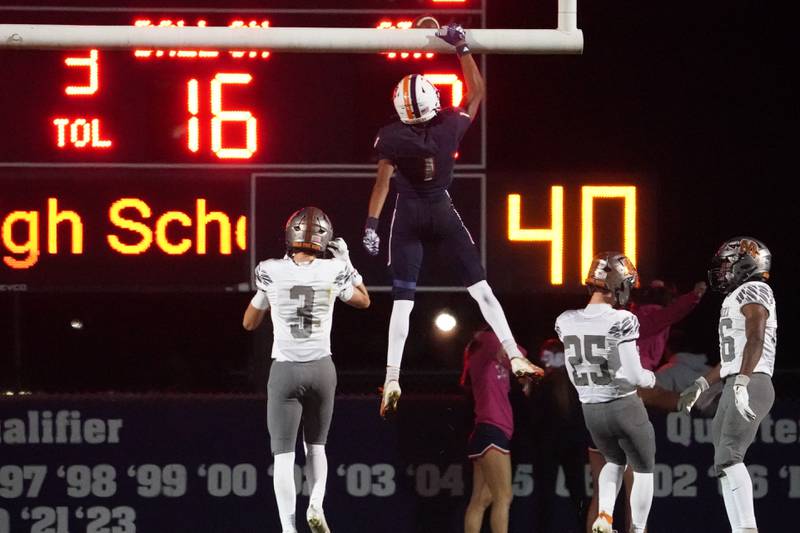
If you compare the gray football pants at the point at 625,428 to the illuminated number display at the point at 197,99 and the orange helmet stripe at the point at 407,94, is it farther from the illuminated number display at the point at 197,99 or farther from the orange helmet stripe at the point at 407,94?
the illuminated number display at the point at 197,99

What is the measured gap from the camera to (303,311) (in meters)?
11.3

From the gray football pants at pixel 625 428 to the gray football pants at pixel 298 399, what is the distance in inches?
70.0

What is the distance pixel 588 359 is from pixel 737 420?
1.05 meters

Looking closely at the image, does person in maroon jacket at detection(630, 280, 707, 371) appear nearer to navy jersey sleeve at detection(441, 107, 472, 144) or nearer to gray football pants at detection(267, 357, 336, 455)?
navy jersey sleeve at detection(441, 107, 472, 144)

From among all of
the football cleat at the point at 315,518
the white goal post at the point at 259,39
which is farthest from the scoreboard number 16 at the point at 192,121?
the football cleat at the point at 315,518

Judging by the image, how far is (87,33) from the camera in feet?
34.6

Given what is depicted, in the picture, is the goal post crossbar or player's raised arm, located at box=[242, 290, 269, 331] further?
player's raised arm, located at box=[242, 290, 269, 331]

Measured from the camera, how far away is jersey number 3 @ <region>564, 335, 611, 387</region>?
11477 mm

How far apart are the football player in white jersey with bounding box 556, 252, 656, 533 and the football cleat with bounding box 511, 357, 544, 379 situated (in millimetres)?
373

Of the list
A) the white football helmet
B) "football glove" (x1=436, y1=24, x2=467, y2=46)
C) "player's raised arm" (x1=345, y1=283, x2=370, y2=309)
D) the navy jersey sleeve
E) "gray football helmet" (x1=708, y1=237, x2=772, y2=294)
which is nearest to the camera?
"football glove" (x1=436, y1=24, x2=467, y2=46)

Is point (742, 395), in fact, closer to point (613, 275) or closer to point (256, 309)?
point (613, 275)

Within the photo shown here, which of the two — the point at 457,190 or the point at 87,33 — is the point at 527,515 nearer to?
the point at 457,190

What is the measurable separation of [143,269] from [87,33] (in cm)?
369

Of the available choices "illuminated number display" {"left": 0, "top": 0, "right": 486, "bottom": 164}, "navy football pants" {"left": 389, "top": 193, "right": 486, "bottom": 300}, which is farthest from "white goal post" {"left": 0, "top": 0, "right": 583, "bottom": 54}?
"illuminated number display" {"left": 0, "top": 0, "right": 486, "bottom": 164}
